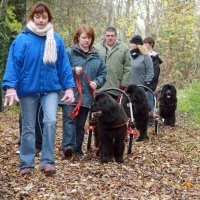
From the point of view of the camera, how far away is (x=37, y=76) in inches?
223

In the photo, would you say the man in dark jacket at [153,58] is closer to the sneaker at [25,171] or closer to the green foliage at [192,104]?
the green foliage at [192,104]

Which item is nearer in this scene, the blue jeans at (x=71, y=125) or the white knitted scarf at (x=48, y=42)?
the white knitted scarf at (x=48, y=42)

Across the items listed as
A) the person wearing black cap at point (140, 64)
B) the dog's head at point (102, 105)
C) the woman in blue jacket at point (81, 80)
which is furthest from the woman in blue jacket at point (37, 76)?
the person wearing black cap at point (140, 64)

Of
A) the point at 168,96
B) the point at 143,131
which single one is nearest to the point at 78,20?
the point at 168,96

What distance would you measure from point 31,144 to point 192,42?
2386 cm

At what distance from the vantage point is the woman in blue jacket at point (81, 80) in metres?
7.05

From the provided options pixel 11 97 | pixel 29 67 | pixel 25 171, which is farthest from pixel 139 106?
pixel 11 97

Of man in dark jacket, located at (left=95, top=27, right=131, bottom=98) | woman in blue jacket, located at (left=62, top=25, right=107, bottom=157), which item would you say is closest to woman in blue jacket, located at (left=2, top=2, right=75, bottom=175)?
woman in blue jacket, located at (left=62, top=25, right=107, bottom=157)

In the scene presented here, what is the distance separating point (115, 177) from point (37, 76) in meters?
Result: 1.88

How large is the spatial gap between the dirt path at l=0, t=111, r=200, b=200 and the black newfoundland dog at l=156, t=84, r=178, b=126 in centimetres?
293

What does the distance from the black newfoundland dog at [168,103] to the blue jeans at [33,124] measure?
22.9 feet

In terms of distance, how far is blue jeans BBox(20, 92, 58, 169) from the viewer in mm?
5805

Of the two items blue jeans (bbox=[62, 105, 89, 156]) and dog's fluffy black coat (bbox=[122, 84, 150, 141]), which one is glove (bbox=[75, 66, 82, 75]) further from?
dog's fluffy black coat (bbox=[122, 84, 150, 141])

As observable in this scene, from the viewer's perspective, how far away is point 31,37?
5.70m
